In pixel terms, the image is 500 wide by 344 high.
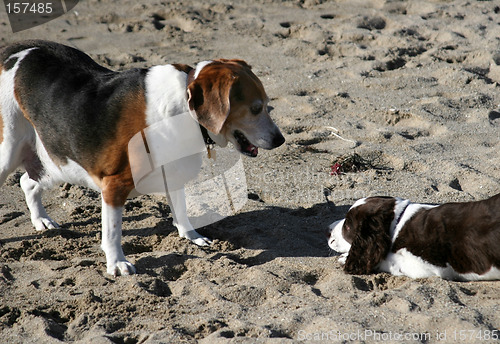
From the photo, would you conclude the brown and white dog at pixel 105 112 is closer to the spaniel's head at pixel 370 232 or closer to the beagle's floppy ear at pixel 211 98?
the beagle's floppy ear at pixel 211 98

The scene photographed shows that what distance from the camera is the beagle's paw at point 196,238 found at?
5141 mm

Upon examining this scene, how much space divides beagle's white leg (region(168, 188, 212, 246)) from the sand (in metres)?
0.10

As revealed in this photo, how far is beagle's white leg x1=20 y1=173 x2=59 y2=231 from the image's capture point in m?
5.41

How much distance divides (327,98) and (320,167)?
1.61 meters

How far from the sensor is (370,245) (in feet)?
14.6

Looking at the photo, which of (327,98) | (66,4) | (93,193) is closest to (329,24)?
(327,98)

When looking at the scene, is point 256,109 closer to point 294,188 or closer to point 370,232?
point 370,232

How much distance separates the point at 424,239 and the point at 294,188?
1.85m

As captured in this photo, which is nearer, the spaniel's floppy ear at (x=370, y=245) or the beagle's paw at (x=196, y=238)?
the spaniel's floppy ear at (x=370, y=245)

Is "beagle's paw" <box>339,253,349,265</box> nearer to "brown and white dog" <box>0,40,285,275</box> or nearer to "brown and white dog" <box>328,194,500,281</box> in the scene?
"brown and white dog" <box>328,194,500,281</box>

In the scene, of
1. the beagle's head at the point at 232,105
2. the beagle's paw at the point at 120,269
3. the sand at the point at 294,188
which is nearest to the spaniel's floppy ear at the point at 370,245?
the sand at the point at 294,188

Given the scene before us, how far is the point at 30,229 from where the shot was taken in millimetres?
5445

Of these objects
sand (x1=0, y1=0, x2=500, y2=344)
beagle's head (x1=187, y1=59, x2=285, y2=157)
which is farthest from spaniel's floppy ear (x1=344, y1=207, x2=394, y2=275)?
beagle's head (x1=187, y1=59, x2=285, y2=157)

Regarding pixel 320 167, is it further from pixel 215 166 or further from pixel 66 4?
pixel 66 4
